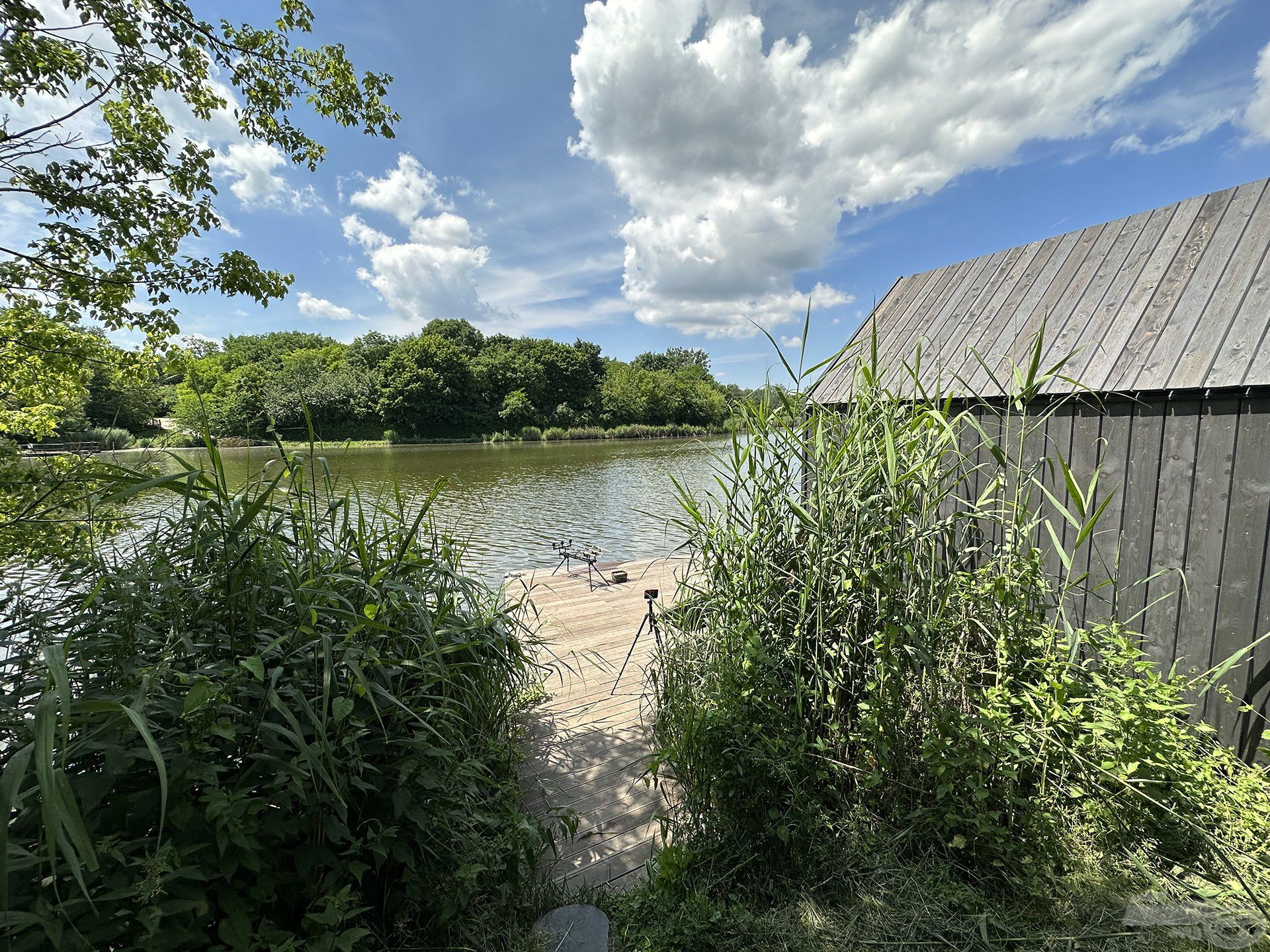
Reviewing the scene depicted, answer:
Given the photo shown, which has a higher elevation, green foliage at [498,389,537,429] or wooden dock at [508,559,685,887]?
green foliage at [498,389,537,429]

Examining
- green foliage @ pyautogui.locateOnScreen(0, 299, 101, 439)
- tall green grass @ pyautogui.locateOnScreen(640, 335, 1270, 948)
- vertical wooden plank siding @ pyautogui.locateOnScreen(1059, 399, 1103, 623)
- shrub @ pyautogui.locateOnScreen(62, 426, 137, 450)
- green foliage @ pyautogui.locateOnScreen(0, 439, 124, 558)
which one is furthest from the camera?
green foliage @ pyautogui.locateOnScreen(0, 299, 101, 439)

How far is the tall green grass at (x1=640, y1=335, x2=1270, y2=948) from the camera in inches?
71.7

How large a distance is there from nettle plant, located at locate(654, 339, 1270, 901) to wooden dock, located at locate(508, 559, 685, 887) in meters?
0.41

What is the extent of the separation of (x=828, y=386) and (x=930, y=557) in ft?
9.14

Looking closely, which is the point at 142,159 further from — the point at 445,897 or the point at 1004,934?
the point at 1004,934

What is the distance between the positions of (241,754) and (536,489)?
17693mm

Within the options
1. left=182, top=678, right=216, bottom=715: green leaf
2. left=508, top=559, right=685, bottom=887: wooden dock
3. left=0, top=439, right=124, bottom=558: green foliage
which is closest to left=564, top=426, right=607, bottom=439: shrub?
left=508, top=559, right=685, bottom=887: wooden dock

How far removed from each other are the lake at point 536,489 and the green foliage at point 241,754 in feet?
1.35

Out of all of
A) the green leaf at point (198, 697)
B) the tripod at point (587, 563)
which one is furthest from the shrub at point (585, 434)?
the green leaf at point (198, 697)

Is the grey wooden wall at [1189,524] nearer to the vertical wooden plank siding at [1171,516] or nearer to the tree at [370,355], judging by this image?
the vertical wooden plank siding at [1171,516]

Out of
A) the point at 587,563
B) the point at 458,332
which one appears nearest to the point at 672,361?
the point at 458,332

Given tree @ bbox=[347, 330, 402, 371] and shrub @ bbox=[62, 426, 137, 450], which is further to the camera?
tree @ bbox=[347, 330, 402, 371]

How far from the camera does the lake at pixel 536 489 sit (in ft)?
21.8

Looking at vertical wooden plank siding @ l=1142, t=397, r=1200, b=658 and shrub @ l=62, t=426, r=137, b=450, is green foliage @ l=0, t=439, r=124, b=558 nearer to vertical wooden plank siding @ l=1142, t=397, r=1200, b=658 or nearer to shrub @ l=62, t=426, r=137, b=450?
shrub @ l=62, t=426, r=137, b=450
